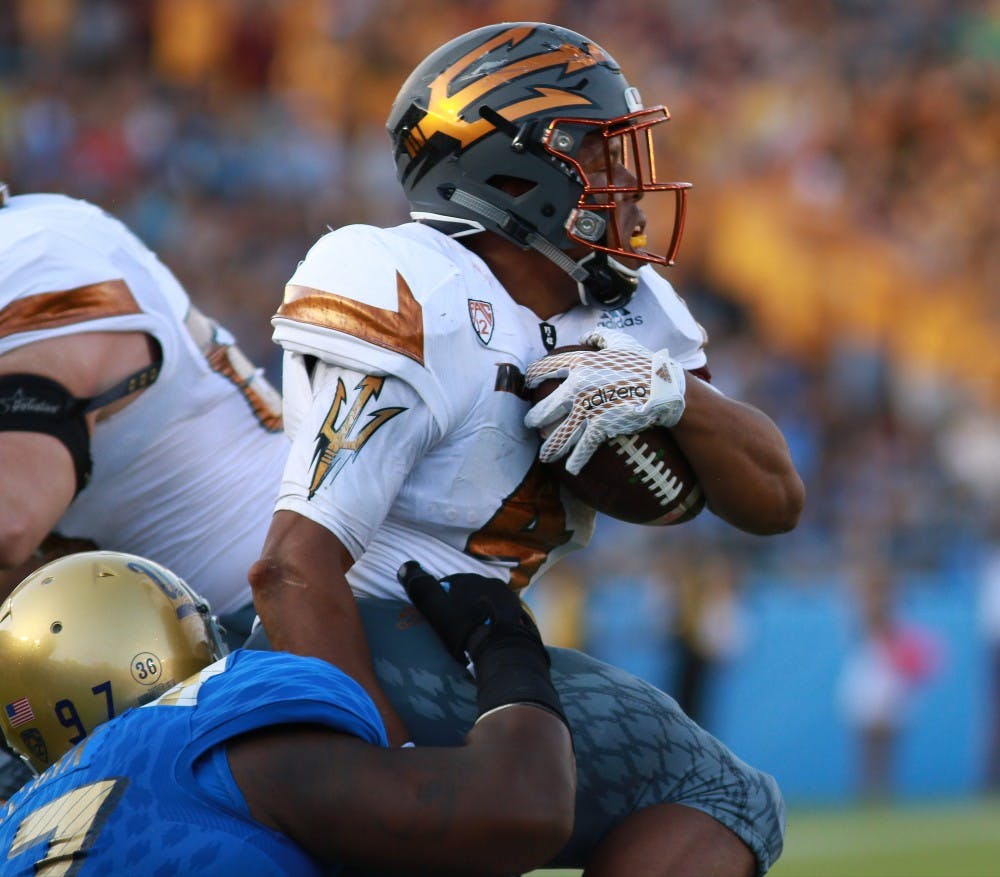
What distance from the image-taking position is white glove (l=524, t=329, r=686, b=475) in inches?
101

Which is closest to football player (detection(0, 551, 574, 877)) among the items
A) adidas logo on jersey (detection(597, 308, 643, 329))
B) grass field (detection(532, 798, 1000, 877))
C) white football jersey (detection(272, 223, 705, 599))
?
white football jersey (detection(272, 223, 705, 599))

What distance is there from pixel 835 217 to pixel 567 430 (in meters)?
9.32

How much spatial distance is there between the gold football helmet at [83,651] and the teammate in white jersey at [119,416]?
33 cm

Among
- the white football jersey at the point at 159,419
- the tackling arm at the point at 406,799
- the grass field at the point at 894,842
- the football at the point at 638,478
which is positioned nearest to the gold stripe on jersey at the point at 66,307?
the white football jersey at the point at 159,419

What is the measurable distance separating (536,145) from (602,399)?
1.78ft

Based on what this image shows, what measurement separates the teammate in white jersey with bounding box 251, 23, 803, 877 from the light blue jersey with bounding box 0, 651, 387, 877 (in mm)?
280

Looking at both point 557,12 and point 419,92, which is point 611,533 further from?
point 419,92

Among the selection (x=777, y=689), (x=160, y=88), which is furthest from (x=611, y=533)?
(x=160, y=88)

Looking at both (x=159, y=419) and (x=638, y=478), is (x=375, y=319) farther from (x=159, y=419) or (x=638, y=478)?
(x=159, y=419)

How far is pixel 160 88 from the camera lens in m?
10.1

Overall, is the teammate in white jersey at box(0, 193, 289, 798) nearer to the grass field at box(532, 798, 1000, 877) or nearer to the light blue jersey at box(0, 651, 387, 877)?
the light blue jersey at box(0, 651, 387, 877)

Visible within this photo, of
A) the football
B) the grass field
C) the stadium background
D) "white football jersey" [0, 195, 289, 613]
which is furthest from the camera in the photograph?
the stadium background

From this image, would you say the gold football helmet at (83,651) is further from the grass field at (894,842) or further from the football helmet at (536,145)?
the grass field at (894,842)

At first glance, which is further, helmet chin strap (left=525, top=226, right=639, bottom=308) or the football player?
helmet chin strap (left=525, top=226, right=639, bottom=308)
